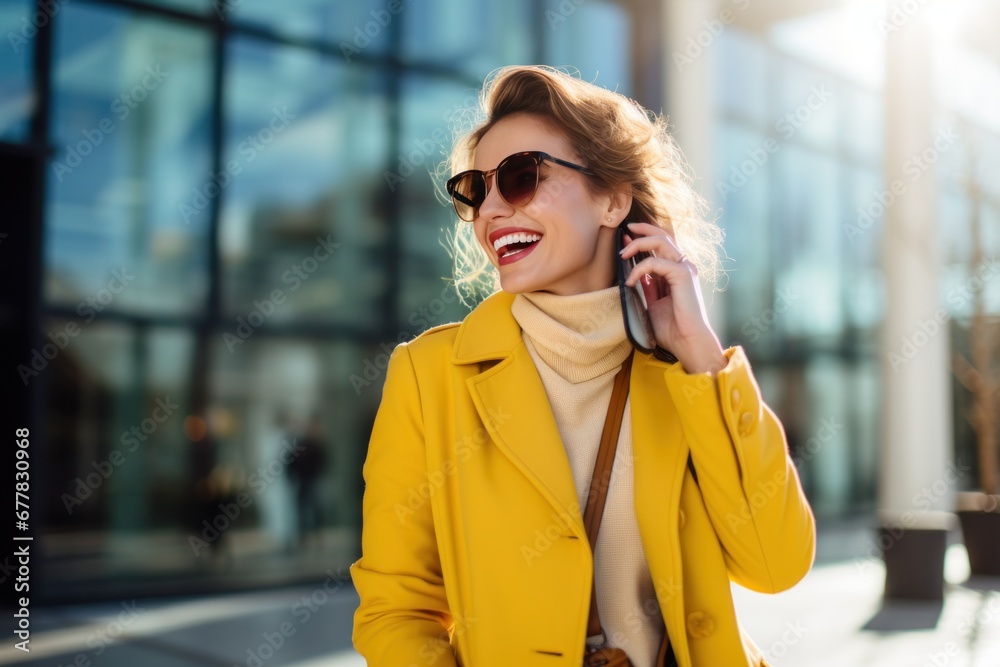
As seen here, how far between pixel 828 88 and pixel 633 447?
16401mm

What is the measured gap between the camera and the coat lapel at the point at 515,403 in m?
1.90

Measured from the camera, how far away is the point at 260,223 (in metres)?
9.52

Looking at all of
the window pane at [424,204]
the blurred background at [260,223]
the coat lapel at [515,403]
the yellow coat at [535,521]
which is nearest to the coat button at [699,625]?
the yellow coat at [535,521]

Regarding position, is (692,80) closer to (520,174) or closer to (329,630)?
(329,630)

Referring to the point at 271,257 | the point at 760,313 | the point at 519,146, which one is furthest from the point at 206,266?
the point at 760,313

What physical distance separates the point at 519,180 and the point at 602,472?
0.70 meters

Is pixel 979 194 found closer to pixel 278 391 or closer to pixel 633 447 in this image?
pixel 278 391

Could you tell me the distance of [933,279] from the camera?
11531mm

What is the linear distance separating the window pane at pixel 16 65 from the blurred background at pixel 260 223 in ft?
0.07

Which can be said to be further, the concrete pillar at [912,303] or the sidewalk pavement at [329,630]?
the concrete pillar at [912,303]

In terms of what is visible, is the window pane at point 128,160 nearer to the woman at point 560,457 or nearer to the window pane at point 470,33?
the window pane at point 470,33

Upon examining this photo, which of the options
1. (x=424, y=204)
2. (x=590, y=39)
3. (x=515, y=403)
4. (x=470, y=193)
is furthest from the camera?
(x=590, y=39)

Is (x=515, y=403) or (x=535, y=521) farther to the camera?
(x=515, y=403)

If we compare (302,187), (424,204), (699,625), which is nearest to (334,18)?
(302,187)
